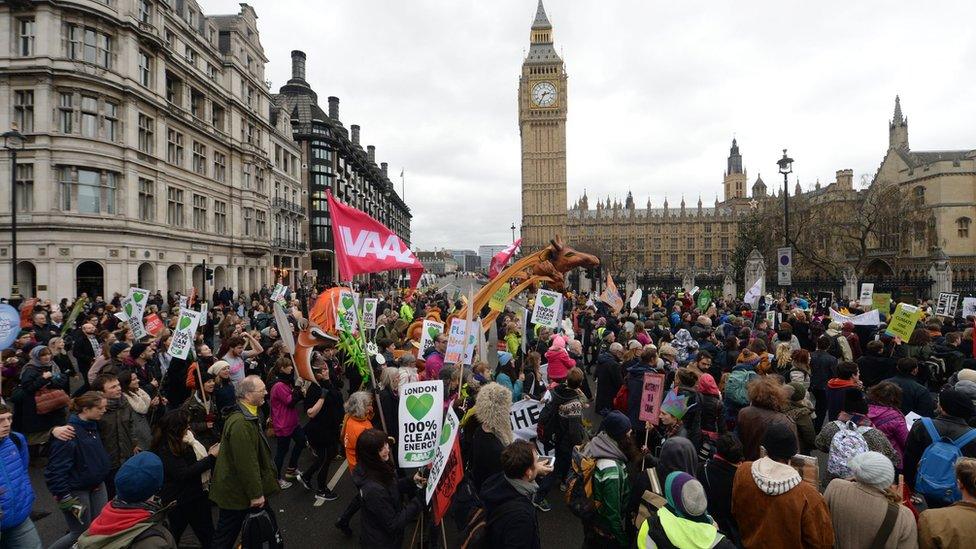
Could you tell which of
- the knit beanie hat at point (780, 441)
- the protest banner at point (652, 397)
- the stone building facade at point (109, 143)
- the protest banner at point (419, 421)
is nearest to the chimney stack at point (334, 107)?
the stone building facade at point (109, 143)

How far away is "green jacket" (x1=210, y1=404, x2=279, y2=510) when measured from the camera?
13.5ft

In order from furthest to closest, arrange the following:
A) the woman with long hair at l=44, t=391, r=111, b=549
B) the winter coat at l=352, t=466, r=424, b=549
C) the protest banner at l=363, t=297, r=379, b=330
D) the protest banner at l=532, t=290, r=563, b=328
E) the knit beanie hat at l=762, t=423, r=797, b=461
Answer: the protest banner at l=363, t=297, r=379, b=330 → the protest banner at l=532, t=290, r=563, b=328 → the woman with long hair at l=44, t=391, r=111, b=549 → the winter coat at l=352, t=466, r=424, b=549 → the knit beanie hat at l=762, t=423, r=797, b=461

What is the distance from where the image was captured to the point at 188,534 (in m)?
5.66

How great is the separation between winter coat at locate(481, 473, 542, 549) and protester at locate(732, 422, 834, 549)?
1.47m

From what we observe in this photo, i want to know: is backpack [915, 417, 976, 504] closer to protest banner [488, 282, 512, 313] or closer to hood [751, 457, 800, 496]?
hood [751, 457, 800, 496]

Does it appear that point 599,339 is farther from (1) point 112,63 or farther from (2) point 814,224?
(2) point 814,224

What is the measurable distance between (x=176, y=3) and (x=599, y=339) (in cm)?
3318

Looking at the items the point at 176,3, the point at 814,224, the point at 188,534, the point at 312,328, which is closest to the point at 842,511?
the point at 188,534

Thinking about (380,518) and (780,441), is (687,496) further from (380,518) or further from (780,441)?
(380,518)

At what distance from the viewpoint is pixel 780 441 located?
3.28m

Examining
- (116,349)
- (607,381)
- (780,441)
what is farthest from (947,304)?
(116,349)

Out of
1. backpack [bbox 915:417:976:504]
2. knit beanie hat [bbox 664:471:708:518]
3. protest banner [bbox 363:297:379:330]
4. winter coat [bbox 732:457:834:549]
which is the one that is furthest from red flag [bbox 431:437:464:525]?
protest banner [bbox 363:297:379:330]

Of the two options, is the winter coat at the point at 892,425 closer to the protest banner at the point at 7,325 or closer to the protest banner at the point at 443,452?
the protest banner at the point at 443,452

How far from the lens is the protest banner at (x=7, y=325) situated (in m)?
5.93
